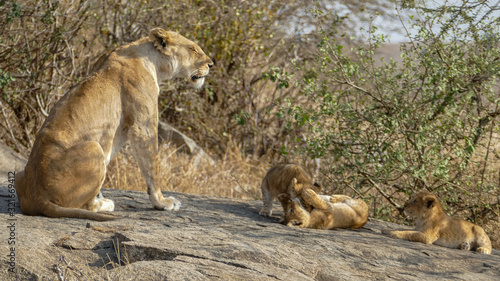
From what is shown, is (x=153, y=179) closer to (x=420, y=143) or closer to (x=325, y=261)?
(x=325, y=261)

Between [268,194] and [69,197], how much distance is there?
76.5 inches

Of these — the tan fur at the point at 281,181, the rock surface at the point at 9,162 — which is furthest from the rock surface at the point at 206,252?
the rock surface at the point at 9,162

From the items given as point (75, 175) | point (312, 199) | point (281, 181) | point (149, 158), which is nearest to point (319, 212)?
point (312, 199)

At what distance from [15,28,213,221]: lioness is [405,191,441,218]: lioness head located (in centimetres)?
219

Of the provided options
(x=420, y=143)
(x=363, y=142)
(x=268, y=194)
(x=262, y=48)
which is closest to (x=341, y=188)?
(x=363, y=142)

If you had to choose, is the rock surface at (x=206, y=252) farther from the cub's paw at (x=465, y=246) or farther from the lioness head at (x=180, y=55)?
the lioness head at (x=180, y=55)

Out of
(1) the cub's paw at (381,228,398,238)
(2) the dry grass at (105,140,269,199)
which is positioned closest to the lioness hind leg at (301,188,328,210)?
(1) the cub's paw at (381,228,398,238)

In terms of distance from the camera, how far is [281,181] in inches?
215

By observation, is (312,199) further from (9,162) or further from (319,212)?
(9,162)

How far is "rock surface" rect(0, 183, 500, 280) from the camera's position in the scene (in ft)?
11.3

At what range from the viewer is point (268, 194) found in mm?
5574

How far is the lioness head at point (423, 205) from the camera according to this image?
525cm

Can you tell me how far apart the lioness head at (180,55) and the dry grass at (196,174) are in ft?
9.14

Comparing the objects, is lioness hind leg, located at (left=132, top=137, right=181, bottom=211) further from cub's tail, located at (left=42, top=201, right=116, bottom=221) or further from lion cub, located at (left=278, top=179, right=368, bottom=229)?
lion cub, located at (left=278, top=179, right=368, bottom=229)
